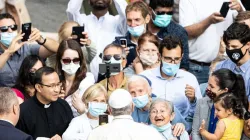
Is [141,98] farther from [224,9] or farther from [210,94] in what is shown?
[224,9]

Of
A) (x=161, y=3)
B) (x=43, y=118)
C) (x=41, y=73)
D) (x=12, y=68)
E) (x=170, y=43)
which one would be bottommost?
(x=43, y=118)

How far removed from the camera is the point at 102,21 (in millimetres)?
11805

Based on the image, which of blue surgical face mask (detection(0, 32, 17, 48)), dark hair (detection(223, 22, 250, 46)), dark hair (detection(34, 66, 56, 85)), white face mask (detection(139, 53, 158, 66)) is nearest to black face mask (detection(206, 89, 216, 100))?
dark hair (detection(223, 22, 250, 46))

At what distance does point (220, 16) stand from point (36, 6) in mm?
5698

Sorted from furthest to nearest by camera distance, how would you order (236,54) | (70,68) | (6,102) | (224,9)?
1. (224,9)
2. (70,68)
3. (236,54)
4. (6,102)

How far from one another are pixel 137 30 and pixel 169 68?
100cm

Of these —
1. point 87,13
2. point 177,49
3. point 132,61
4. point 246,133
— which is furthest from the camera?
point 87,13

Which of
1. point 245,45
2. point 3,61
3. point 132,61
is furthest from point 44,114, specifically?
point 245,45

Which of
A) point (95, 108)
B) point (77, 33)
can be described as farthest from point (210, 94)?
point (77, 33)

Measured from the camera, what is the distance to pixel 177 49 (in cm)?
1039

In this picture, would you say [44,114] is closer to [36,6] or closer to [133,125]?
[133,125]

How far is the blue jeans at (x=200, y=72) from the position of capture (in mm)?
11500

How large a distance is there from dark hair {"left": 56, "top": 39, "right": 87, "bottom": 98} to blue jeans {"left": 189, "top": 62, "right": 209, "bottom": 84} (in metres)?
1.56

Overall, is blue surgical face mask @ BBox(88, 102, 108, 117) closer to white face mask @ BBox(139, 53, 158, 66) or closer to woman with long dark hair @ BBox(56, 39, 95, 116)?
woman with long dark hair @ BBox(56, 39, 95, 116)
